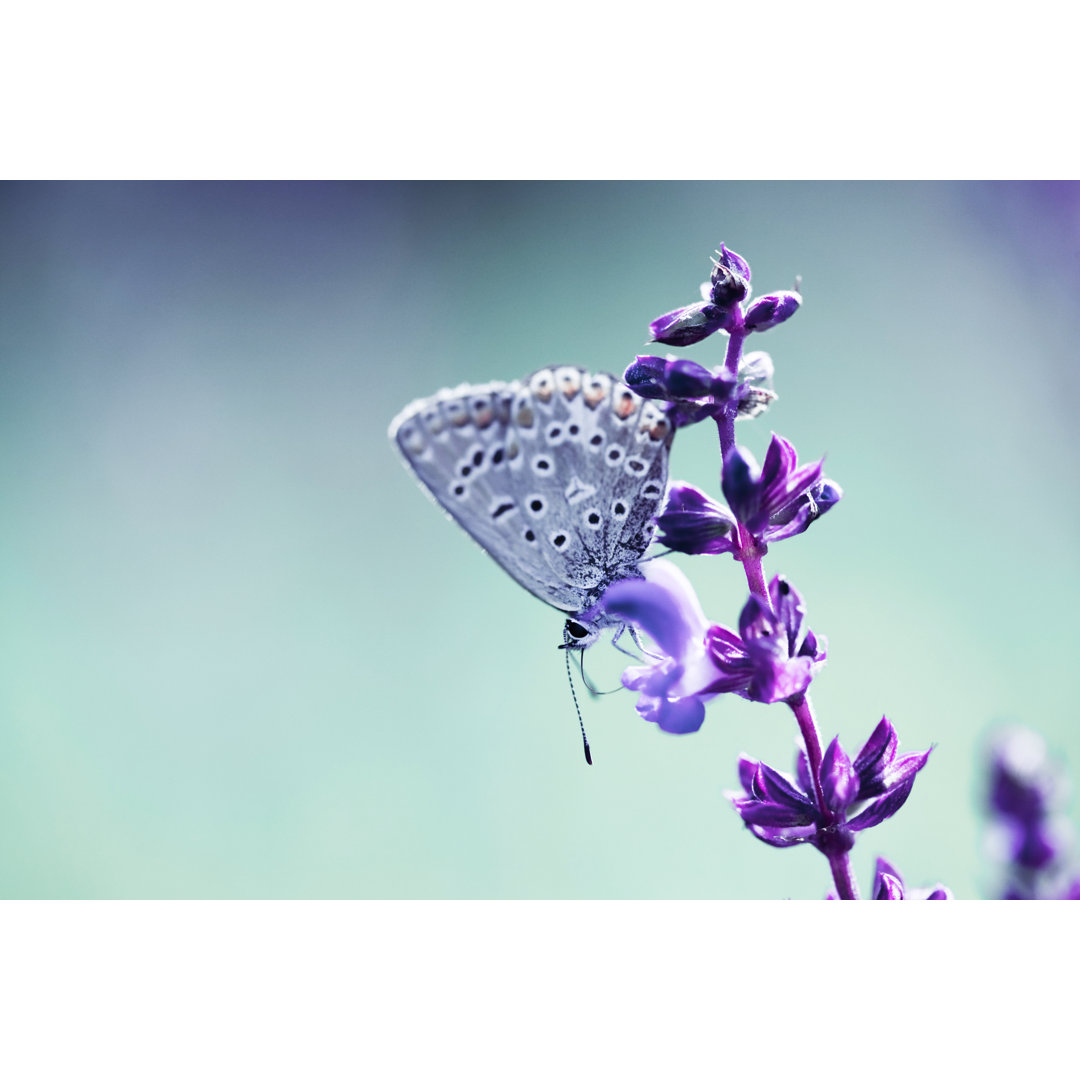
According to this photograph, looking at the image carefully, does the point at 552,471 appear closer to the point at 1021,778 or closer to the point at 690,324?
the point at 690,324

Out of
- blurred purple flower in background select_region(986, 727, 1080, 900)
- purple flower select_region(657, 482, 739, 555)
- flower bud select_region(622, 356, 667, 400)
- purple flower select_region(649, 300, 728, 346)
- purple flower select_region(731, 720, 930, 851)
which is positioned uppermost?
purple flower select_region(649, 300, 728, 346)

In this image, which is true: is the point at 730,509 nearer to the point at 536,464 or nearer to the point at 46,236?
the point at 536,464

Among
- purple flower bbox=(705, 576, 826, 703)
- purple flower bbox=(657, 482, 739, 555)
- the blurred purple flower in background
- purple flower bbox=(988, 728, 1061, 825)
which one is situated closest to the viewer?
purple flower bbox=(705, 576, 826, 703)

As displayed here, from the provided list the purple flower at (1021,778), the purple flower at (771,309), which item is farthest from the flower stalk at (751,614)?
the purple flower at (1021,778)

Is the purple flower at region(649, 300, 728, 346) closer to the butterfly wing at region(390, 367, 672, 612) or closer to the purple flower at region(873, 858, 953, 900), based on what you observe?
the butterfly wing at region(390, 367, 672, 612)

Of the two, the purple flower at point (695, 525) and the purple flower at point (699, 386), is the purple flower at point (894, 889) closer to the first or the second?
the purple flower at point (695, 525)

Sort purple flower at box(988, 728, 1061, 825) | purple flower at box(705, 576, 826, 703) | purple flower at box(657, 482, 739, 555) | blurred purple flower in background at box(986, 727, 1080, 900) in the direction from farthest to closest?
purple flower at box(988, 728, 1061, 825) → blurred purple flower in background at box(986, 727, 1080, 900) → purple flower at box(657, 482, 739, 555) → purple flower at box(705, 576, 826, 703)

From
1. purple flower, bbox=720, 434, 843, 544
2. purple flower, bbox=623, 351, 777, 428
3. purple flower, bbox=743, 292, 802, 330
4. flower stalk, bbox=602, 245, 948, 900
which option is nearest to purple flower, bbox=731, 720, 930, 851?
flower stalk, bbox=602, 245, 948, 900
